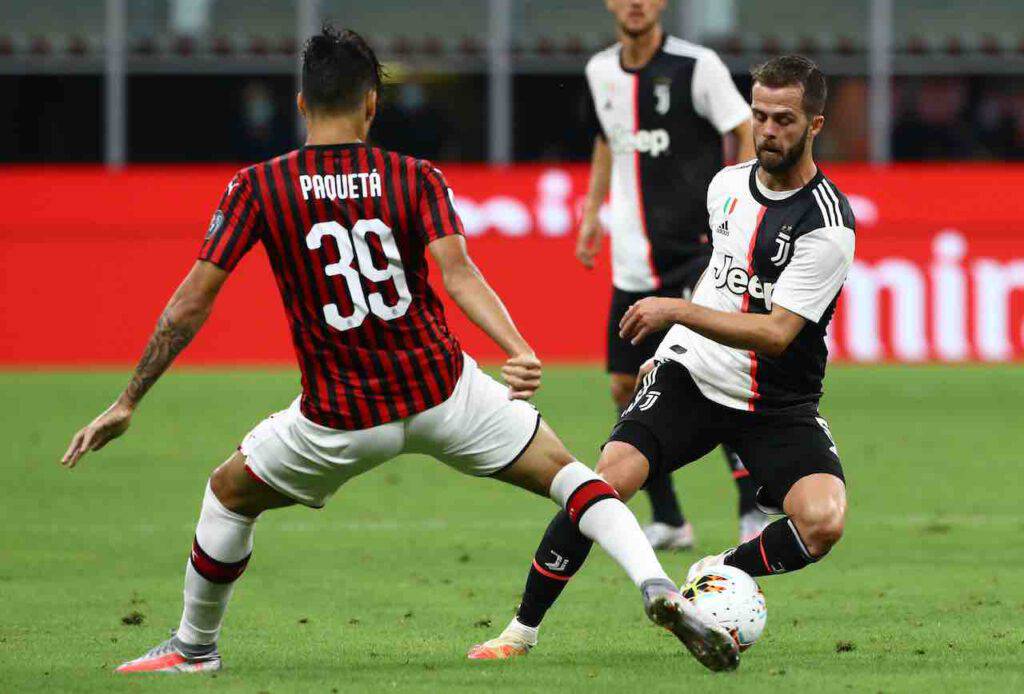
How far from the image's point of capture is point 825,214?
20.1 feet

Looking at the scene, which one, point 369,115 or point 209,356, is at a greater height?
point 369,115

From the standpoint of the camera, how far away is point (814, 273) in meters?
6.03

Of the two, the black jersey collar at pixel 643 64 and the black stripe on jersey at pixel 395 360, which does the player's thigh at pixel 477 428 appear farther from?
the black jersey collar at pixel 643 64

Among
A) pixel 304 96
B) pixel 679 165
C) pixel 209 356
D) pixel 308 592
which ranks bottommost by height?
pixel 209 356

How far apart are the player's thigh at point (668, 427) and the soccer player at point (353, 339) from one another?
64cm

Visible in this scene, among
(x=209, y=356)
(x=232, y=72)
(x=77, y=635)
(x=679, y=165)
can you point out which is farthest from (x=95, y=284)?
(x=77, y=635)

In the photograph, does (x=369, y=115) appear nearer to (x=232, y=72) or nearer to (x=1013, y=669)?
(x=1013, y=669)

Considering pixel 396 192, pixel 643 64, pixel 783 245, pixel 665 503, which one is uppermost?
pixel 643 64

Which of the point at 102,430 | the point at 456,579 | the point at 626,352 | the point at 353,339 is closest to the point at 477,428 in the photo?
the point at 353,339

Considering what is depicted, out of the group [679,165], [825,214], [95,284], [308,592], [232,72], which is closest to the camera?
[825,214]

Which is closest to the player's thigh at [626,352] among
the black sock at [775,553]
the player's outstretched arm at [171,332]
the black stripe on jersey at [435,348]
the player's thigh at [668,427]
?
the player's thigh at [668,427]

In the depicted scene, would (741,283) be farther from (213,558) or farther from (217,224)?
(213,558)

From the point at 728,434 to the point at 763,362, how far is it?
27 centimetres

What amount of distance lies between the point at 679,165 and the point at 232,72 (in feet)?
48.2
